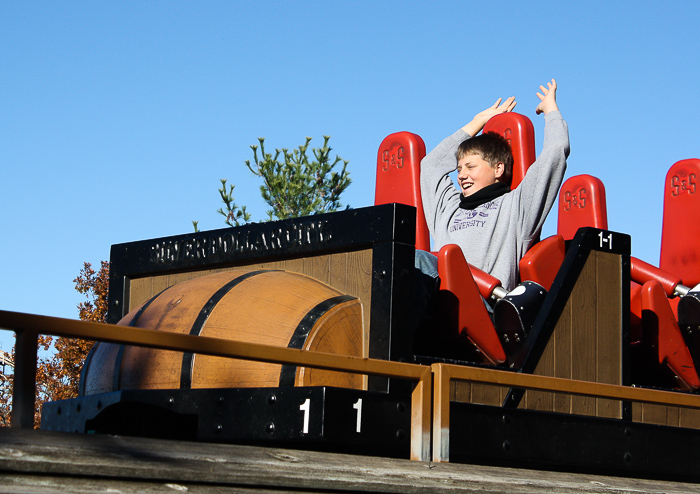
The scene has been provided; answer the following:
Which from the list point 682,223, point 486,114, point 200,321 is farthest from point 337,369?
point 682,223

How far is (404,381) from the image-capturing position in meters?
3.86

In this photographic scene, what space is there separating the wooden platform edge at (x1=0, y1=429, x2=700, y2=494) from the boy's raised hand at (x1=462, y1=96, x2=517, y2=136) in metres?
3.04

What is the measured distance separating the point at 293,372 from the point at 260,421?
32 cm

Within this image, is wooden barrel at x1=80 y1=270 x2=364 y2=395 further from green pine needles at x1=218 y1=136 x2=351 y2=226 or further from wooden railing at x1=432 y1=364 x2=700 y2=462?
green pine needles at x1=218 y1=136 x2=351 y2=226

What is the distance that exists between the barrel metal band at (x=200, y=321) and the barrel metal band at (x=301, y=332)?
0.42m

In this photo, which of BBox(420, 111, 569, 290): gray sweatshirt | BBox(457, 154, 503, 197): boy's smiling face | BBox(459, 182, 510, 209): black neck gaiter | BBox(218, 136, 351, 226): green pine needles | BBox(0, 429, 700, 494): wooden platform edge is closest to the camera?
BBox(0, 429, 700, 494): wooden platform edge

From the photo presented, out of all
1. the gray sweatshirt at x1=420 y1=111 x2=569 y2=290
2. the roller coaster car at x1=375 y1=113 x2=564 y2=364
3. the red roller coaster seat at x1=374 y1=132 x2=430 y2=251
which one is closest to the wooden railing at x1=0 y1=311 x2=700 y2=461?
the roller coaster car at x1=375 y1=113 x2=564 y2=364

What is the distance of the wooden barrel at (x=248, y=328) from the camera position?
3908mm

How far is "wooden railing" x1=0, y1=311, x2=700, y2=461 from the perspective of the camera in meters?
2.59

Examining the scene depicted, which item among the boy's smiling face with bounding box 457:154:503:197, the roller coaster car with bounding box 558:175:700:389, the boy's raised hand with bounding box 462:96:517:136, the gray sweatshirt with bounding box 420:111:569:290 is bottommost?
the roller coaster car with bounding box 558:175:700:389

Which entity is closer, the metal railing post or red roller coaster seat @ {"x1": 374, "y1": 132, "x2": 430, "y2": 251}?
the metal railing post

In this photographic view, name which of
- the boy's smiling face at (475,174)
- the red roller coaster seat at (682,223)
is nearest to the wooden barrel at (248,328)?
the boy's smiling face at (475,174)

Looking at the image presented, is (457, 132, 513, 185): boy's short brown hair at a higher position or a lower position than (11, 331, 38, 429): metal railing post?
higher

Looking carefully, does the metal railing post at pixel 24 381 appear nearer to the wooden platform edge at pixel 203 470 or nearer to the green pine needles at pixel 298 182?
the wooden platform edge at pixel 203 470
